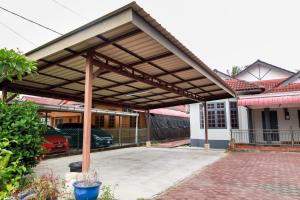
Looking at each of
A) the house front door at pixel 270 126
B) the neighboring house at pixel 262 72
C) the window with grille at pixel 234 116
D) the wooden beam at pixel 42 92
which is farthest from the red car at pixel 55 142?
the neighboring house at pixel 262 72

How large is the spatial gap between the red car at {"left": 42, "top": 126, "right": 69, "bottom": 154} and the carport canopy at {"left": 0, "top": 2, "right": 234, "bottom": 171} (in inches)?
82.0

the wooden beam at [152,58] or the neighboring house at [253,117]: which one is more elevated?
the wooden beam at [152,58]

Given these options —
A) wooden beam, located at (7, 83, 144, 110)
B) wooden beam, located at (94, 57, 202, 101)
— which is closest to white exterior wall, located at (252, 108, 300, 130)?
wooden beam, located at (94, 57, 202, 101)

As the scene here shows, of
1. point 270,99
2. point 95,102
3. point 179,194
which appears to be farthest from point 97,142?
point 270,99

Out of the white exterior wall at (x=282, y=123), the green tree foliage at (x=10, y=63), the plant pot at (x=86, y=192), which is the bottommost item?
the plant pot at (x=86, y=192)

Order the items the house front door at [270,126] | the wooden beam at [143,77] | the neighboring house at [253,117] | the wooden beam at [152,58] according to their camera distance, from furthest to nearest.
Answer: the house front door at [270,126]
the neighboring house at [253,117]
the wooden beam at [143,77]
the wooden beam at [152,58]

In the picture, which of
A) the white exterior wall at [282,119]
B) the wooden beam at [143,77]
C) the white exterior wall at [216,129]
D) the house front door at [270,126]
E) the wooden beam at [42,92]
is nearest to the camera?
the wooden beam at [143,77]

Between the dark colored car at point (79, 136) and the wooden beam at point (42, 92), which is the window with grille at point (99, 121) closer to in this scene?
the dark colored car at point (79, 136)

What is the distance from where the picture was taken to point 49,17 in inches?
483

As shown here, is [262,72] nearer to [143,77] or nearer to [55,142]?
[143,77]

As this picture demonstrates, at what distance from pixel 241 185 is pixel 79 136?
10202 millimetres

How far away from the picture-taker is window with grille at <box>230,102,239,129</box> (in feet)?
50.1

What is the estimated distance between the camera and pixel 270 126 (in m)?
14.9

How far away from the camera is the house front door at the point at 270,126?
13883mm
